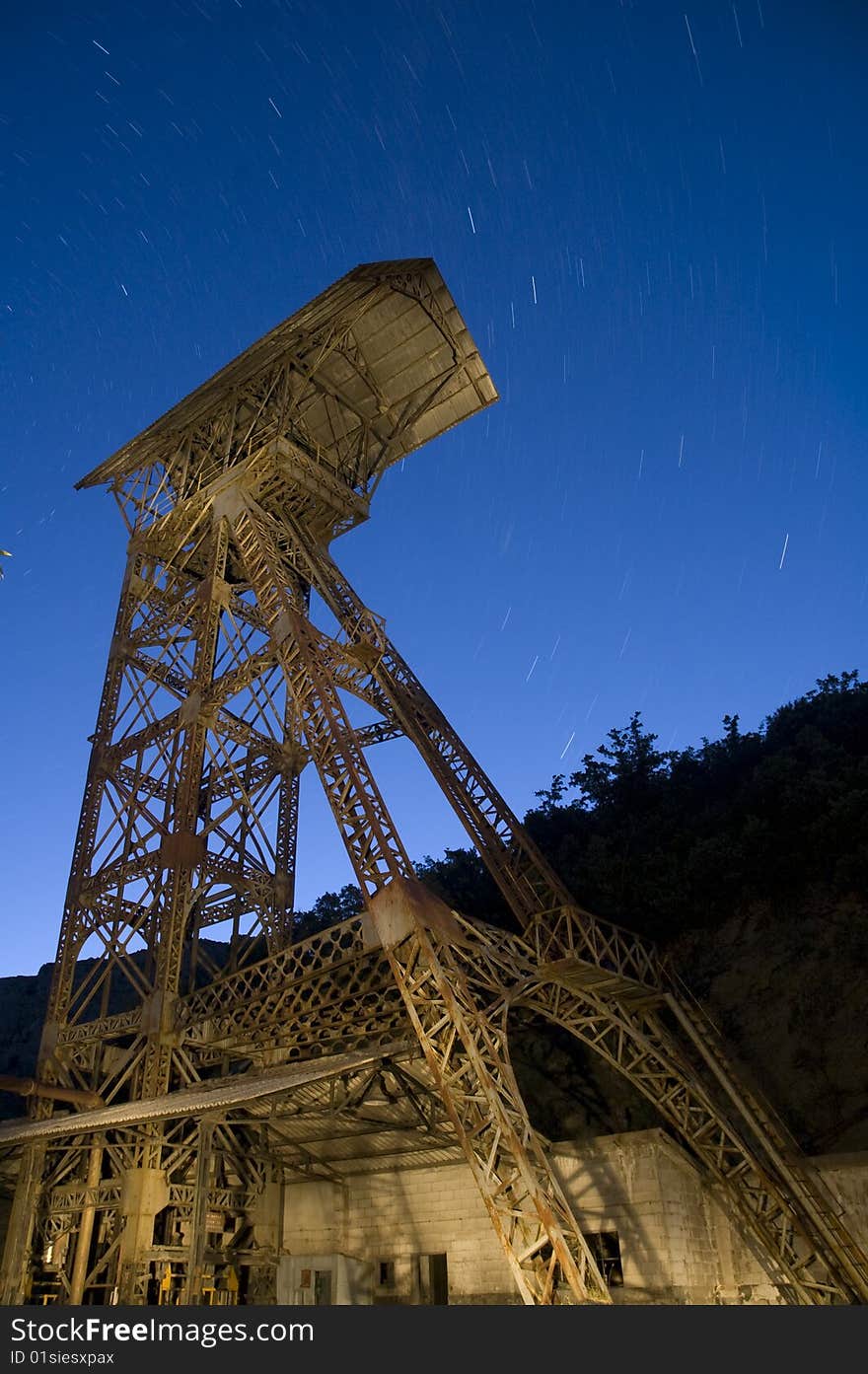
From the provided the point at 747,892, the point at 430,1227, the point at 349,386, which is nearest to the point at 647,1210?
the point at 430,1227

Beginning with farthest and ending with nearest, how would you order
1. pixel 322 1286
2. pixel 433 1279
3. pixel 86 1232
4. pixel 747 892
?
1. pixel 747 892
2. pixel 433 1279
3. pixel 322 1286
4. pixel 86 1232

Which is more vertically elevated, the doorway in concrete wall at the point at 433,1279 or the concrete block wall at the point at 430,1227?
the concrete block wall at the point at 430,1227

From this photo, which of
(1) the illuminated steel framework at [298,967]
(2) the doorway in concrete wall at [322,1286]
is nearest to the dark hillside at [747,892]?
(1) the illuminated steel framework at [298,967]

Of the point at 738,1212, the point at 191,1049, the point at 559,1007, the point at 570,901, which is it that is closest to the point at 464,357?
the point at 570,901

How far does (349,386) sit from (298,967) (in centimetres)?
1386

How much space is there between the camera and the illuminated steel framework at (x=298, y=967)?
13.6 metres

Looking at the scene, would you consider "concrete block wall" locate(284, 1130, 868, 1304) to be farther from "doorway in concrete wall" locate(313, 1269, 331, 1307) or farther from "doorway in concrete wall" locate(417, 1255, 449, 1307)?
"doorway in concrete wall" locate(313, 1269, 331, 1307)

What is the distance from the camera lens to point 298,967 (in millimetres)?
16078

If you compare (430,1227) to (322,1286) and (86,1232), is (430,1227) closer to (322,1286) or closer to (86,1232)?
(322,1286)

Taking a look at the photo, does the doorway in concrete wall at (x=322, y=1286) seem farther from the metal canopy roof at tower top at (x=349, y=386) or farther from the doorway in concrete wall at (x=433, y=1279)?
the metal canopy roof at tower top at (x=349, y=386)

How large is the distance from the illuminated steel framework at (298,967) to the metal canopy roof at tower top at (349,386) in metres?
0.06

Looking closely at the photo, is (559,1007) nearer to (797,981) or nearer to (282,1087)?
(282,1087)

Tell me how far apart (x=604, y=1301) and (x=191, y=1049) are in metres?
9.58

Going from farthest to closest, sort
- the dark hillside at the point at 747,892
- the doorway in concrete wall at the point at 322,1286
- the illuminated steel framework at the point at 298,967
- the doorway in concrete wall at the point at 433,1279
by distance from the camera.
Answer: the dark hillside at the point at 747,892, the doorway in concrete wall at the point at 322,1286, the doorway in concrete wall at the point at 433,1279, the illuminated steel framework at the point at 298,967
